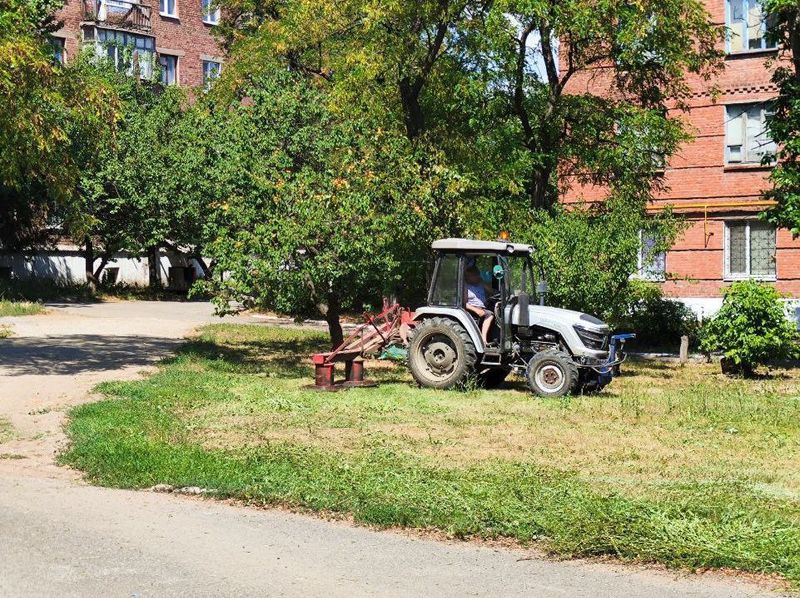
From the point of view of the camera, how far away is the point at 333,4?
2633 cm

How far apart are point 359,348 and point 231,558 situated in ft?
38.8

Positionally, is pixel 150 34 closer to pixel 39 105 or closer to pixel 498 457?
pixel 39 105

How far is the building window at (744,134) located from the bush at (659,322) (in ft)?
16.2

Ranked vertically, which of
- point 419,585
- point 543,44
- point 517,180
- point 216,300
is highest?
point 543,44

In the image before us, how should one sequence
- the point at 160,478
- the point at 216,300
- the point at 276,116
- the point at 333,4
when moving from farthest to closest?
1. the point at 333,4
2. the point at 276,116
3. the point at 216,300
4. the point at 160,478

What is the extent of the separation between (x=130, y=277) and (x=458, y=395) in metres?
39.9

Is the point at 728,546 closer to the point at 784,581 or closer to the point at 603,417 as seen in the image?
the point at 784,581

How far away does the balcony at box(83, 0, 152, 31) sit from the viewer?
2238 inches

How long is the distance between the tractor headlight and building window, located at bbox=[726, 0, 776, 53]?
16435 mm

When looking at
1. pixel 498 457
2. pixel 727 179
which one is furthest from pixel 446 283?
pixel 727 179

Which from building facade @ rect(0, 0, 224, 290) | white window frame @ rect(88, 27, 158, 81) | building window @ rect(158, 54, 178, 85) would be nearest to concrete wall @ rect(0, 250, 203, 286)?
building facade @ rect(0, 0, 224, 290)

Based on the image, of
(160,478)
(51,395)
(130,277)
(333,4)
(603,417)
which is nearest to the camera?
(160,478)

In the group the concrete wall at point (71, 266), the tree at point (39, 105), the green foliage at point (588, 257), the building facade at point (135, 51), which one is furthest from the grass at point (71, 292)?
the green foliage at point (588, 257)

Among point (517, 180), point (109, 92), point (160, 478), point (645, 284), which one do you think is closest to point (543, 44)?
point (517, 180)
